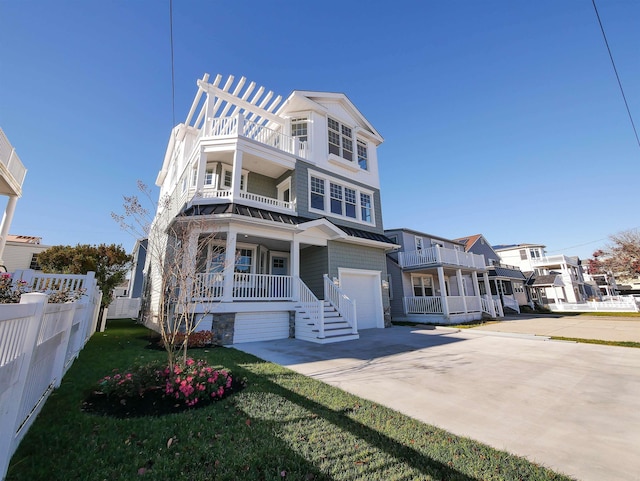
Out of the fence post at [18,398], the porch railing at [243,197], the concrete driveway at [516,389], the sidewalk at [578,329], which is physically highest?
the porch railing at [243,197]

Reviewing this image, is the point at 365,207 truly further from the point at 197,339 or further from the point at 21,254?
the point at 21,254

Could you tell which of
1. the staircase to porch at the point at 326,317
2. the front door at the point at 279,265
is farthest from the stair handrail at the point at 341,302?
the front door at the point at 279,265

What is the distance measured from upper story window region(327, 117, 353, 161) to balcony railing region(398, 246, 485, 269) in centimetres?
767

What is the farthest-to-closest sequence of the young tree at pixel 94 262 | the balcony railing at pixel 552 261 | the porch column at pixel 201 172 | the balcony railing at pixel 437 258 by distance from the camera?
the balcony railing at pixel 552 261 < the balcony railing at pixel 437 258 < the young tree at pixel 94 262 < the porch column at pixel 201 172

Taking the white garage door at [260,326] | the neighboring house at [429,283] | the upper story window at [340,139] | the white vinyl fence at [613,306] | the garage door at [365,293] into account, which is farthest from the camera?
the white vinyl fence at [613,306]

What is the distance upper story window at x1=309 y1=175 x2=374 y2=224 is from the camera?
13484mm

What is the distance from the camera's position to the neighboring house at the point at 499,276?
84.4 ft

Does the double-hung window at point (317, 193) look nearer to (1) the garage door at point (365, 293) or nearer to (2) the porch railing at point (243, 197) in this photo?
(2) the porch railing at point (243, 197)

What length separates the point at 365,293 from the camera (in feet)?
45.9

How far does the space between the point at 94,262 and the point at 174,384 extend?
1220 cm

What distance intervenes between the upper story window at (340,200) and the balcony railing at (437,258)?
446cm

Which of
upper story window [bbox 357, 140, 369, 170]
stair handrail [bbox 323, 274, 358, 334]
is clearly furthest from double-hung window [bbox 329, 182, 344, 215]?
→ stair handrail [bbox 323, 274, 358, 334]

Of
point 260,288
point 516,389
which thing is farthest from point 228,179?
point 516,389

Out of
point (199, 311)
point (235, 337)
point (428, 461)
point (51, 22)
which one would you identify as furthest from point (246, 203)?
point (428, 461)
